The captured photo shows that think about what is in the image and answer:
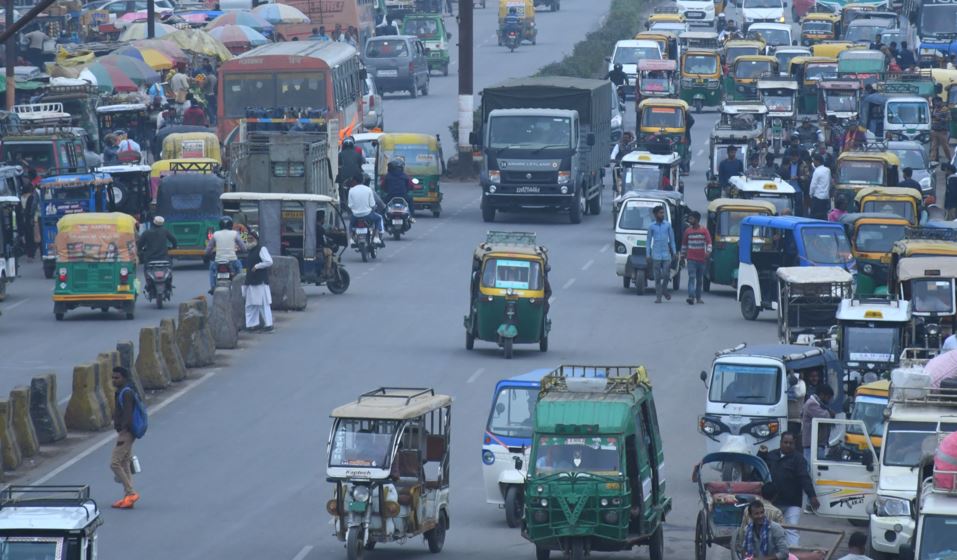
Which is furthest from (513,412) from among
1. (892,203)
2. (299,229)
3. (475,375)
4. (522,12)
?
(522,12)

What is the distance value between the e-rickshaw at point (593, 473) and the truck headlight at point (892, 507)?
206 cm

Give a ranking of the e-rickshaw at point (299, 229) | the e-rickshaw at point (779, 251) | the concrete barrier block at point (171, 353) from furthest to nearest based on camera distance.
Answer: the e-rickshaw at point (299, 229), the e-rickshaw at point (779, 251), the concrete barrier block at point (171, 353)

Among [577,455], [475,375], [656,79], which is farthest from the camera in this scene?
[656,79]

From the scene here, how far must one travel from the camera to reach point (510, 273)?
3089cm

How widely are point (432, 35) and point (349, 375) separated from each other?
49.6 metres

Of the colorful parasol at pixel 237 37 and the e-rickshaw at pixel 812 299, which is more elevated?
the colorful parasol at pixel 237 37

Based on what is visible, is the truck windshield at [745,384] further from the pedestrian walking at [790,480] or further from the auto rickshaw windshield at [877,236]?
the auto rickshaw windshield at [877,236]

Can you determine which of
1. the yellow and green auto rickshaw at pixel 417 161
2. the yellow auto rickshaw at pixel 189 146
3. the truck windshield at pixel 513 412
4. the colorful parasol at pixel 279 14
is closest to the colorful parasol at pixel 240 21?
the colorful parasol at pixel 279 14

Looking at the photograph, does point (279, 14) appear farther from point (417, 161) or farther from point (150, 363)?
point (150, 363)

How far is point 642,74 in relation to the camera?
210 feet

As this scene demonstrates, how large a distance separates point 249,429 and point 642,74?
39190 millimetres

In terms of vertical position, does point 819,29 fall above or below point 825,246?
above

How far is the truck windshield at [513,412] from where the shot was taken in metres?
22.2

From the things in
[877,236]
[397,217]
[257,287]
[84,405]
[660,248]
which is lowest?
[397,217]
